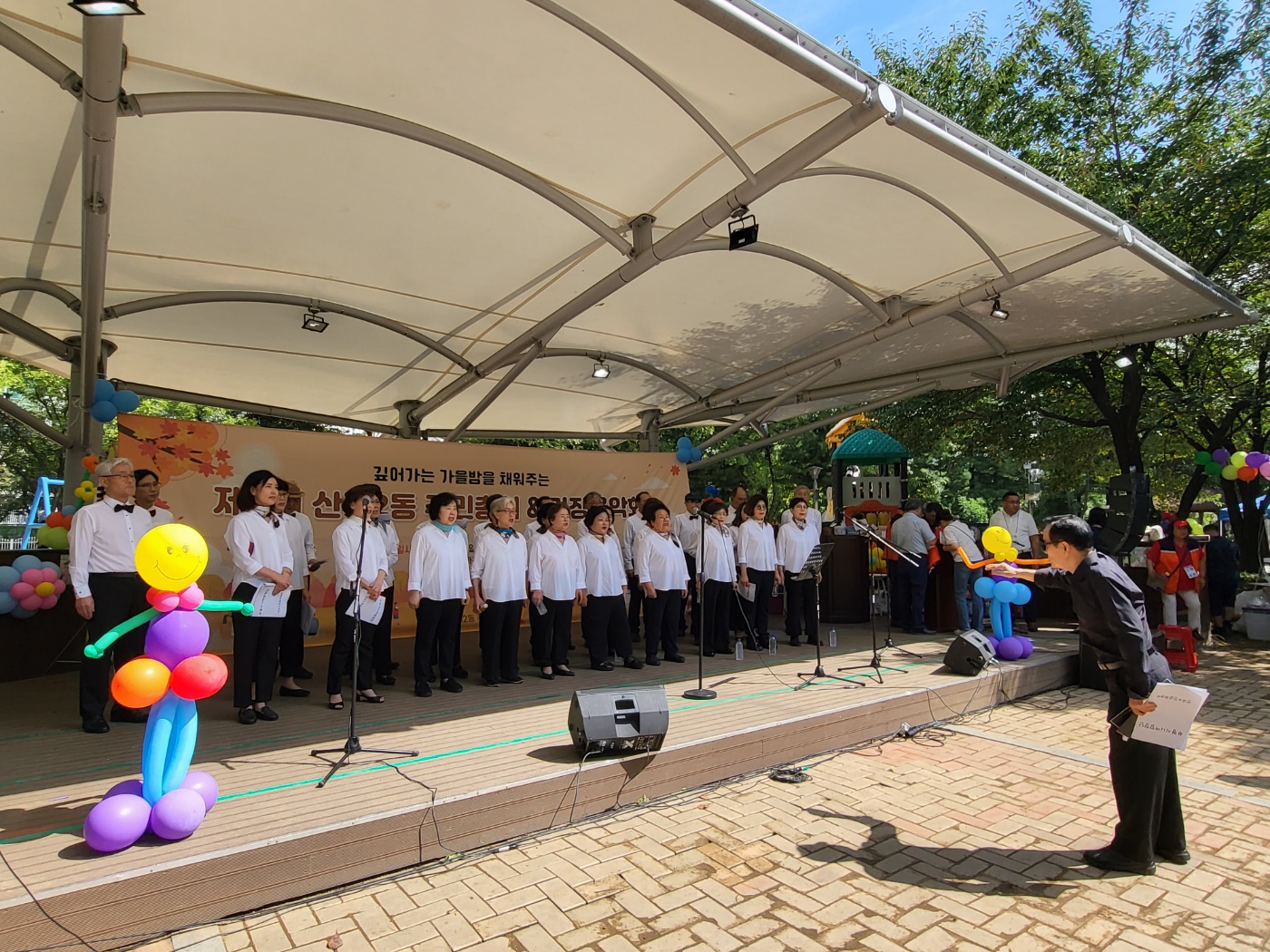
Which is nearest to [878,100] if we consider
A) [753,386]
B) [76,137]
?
[76,137]

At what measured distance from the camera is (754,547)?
8.05m

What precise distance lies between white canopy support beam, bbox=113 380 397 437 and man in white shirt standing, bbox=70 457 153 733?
15.4 ft

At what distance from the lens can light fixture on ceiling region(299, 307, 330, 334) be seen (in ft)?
24.9

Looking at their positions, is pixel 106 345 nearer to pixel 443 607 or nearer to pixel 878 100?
pixel 443 607

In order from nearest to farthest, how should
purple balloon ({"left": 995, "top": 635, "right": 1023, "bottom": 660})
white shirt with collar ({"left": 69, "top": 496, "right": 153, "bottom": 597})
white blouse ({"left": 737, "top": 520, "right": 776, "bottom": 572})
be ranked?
white shirt with collar ({"left": 69, "top": 496, "right": 153, "bottom": 597})
purple balloon ({"left": 995, "top": 635, "right": 1023, "bottom": 660})
white blouse ({"left": 737, "top": 520, "right": 776, "bottom": 572})

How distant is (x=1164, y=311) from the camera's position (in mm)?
7934

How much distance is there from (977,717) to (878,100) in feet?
15.8

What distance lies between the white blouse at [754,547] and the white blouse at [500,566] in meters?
2.68

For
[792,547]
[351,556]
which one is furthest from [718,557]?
[351,556]

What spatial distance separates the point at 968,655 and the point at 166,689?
5910 mm

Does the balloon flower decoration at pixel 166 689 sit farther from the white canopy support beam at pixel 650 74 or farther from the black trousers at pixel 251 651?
the white canopy support beam at pixel 650 74

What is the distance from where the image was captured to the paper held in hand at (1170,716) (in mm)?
3117

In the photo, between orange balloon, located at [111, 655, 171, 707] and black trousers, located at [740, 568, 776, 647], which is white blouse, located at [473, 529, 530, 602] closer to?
black trousers, located at [740, 568, 776, 647]

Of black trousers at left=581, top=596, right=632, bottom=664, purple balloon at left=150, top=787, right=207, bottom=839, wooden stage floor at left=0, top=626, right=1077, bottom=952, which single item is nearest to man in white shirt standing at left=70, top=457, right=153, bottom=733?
wooden stage floor at left=0, top=626, right=1077, bottom=952
